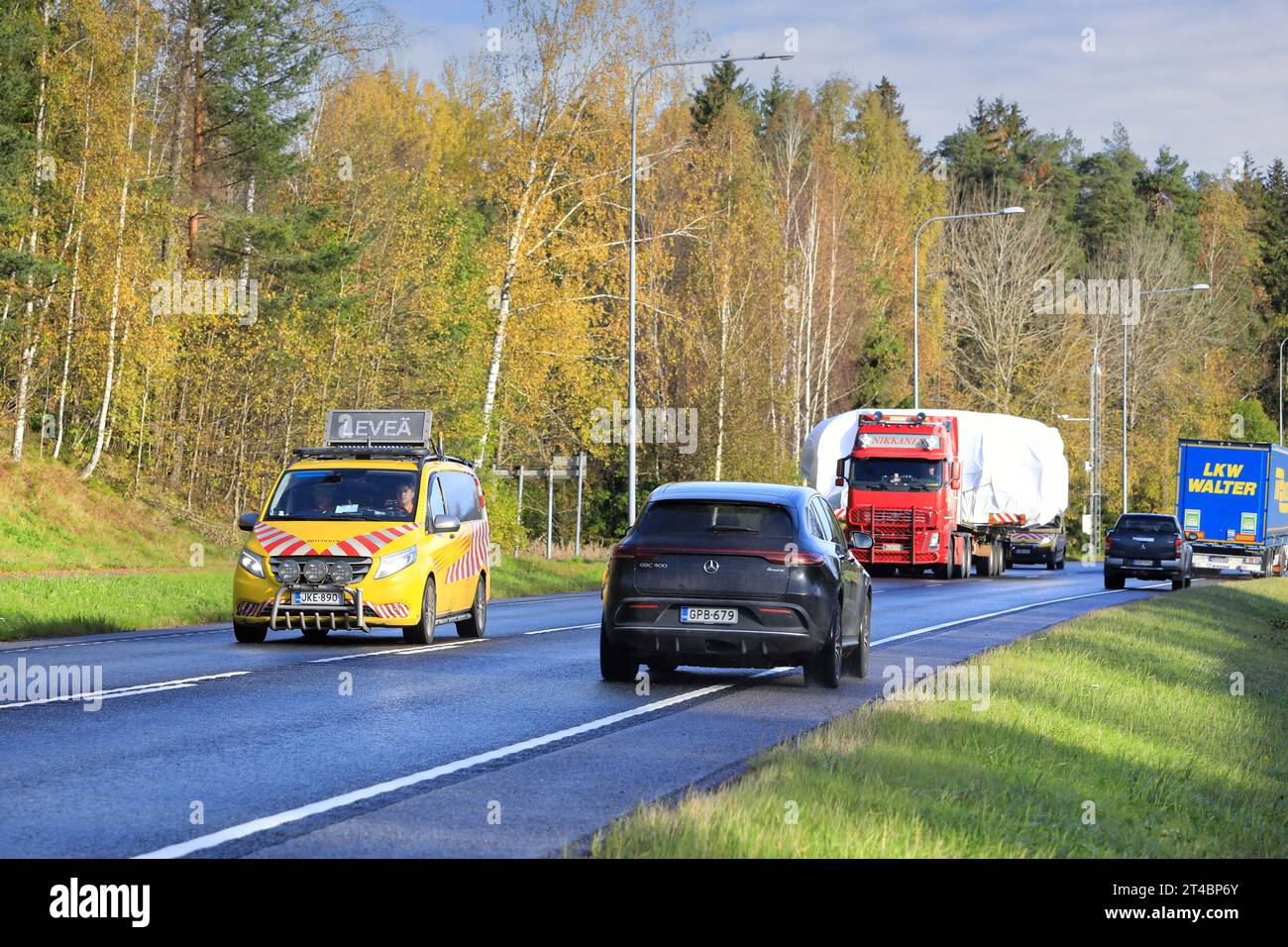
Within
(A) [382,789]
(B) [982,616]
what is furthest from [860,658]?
(B) [982,616]

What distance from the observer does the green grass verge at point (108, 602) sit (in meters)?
21.5

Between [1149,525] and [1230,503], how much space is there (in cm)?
645

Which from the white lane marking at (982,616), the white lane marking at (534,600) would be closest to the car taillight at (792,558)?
the white lane marking at (982,616)

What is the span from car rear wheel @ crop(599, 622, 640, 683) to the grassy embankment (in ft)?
26.9

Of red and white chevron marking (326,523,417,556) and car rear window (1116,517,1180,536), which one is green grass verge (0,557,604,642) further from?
car rear window (1116,517,1180,536)

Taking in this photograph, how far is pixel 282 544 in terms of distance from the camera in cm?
1945

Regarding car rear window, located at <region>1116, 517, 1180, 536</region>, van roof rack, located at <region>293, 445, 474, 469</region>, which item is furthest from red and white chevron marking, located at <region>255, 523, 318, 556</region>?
car rear window, located at <region>1116, 517, 1180, 536</region>

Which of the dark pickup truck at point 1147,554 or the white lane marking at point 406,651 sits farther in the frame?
the dark pickup truck at point 1147,554

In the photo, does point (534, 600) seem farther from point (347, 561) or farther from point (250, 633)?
point (347, 561)

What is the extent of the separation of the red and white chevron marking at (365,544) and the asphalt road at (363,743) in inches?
40.8

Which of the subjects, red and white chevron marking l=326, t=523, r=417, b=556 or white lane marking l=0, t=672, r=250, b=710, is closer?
white lane marking l=0, t=672, r=250, b=710

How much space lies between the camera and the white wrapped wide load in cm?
4406

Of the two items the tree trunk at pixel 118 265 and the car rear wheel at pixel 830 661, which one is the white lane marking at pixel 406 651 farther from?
the tree trunk at pixel 118 265

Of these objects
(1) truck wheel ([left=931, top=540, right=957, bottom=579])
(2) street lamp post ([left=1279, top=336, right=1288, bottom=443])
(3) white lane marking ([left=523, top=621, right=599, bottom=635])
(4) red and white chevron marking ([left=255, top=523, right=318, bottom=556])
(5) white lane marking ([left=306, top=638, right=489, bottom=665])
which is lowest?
(1) truck wheel ([left=931, top=540, right=957, bottom=579])
